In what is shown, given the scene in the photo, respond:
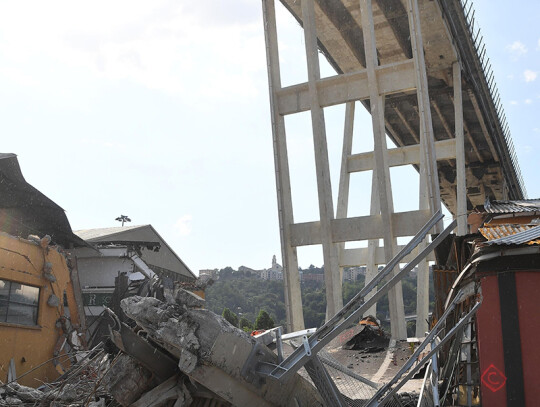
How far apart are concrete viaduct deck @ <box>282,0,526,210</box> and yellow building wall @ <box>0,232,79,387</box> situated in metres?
9.64

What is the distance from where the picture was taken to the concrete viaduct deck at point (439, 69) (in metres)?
19.7

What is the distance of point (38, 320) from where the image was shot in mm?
12906

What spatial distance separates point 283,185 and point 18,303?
8.75 metres

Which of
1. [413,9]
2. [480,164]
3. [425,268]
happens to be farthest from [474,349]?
[480,164]

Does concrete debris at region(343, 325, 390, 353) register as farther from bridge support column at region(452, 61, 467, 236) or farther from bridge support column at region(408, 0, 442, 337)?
A: bridge support column at region(452, 61, 467, 236)

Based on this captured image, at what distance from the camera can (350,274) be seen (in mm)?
100875

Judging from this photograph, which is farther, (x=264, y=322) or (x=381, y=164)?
(x=264, y=322)

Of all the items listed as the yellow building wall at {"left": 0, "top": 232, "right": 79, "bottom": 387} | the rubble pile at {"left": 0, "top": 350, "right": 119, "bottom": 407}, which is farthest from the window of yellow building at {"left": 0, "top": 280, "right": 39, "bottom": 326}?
the rubble pile at {"left": 0, "top": 350, "right": 119, "bottom": 407}

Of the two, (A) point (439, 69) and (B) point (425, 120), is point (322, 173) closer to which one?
(B) point (425, 120)

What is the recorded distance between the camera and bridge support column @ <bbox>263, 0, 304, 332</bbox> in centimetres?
1773

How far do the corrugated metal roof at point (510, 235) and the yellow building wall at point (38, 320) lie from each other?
8556 millimetres

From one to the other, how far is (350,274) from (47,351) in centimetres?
9052

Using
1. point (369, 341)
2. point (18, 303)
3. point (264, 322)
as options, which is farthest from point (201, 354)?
point (264, 322)

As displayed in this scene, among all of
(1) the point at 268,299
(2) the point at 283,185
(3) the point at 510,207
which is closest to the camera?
(3) the point at 510,207
